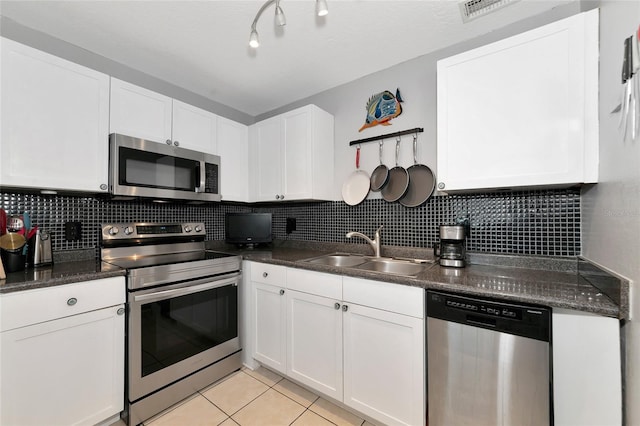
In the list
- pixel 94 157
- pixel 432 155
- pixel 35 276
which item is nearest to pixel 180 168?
pixel 94 157

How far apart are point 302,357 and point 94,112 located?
211 centimetres

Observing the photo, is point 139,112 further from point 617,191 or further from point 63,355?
point 617,191

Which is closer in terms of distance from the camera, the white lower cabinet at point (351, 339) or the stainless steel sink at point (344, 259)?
the white lower cabinet at point (351, 339)

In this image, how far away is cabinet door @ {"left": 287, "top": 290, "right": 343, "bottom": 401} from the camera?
1.57 meters

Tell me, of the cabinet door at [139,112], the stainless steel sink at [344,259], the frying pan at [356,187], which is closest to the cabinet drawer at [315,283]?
the stainless steel sink at [344,259]

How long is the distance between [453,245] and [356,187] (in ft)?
3.11

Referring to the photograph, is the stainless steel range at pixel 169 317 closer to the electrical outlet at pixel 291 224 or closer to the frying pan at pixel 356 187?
the electrical outlet at pixel 291 224

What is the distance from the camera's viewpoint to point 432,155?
189 cm

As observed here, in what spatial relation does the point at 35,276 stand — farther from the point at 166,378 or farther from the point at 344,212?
the point at 344,212

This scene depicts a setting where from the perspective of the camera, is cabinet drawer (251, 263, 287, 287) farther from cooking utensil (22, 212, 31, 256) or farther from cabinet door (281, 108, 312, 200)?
cooking utensil (22, 212, 31, 256)

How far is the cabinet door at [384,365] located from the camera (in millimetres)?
1288

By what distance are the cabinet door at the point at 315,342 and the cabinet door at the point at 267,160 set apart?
107cm

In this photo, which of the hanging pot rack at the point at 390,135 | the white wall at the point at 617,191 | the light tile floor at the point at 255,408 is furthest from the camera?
the hanging pot rack at the point at 390,135

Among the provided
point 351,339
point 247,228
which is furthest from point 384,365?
point 247,228
